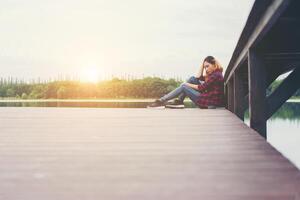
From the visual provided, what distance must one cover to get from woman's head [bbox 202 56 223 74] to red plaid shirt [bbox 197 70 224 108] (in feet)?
0.22

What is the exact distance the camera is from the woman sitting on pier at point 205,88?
8.11 meters

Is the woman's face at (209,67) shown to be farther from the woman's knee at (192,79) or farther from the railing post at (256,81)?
the railing post at (256,81)

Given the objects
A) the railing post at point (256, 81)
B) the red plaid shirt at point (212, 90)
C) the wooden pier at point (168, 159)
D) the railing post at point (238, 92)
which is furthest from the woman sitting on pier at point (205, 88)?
the railing post at point (256, 81)

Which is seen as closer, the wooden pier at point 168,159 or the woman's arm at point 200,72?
the wooden pier at point 168,159

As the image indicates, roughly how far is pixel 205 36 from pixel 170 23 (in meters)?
7.78

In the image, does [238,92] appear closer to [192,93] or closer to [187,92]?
[192,93]

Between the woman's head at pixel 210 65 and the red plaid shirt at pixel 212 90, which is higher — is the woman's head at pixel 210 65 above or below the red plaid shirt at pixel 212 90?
above

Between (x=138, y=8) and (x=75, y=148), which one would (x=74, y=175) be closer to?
(x=75, y=148)

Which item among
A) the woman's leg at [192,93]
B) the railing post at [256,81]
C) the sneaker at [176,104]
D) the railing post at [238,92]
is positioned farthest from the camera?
the sneaker at [176,104]

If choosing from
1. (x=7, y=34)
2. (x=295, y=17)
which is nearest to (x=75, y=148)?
(x=295, y=17)

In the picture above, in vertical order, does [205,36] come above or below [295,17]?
above

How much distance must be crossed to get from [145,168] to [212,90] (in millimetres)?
5906

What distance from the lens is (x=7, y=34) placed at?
117 metres

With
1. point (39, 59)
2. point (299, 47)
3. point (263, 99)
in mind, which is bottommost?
point (263, 99)
